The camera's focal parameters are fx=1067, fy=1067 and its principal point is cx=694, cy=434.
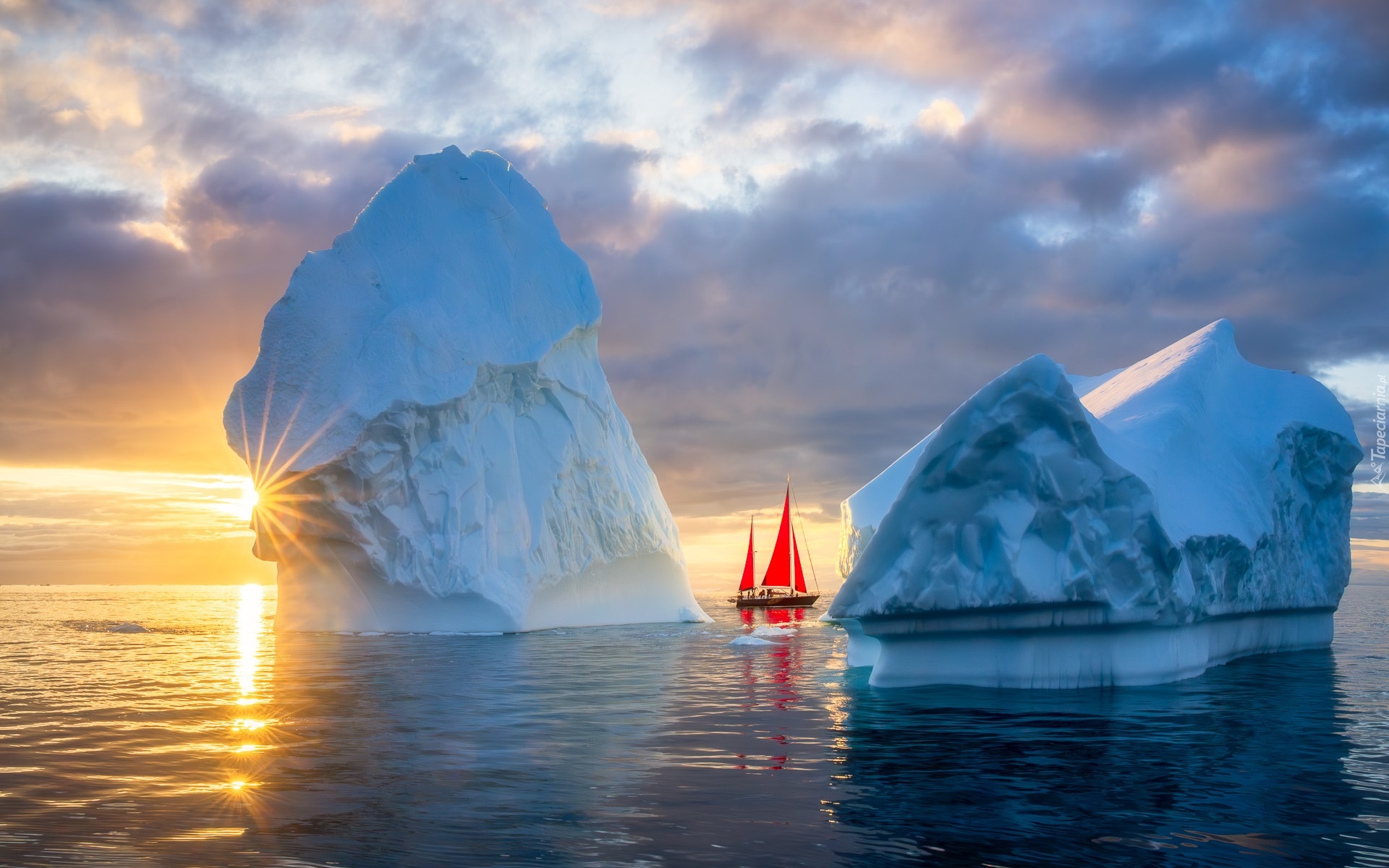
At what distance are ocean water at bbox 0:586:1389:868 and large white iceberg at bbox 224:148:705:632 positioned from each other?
30.9 ft

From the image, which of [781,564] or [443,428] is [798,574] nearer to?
[781,564]

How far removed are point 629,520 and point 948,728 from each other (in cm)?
2258

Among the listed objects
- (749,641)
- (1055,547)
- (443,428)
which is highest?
(443,428)

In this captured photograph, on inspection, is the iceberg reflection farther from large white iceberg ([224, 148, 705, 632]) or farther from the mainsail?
the mainsail

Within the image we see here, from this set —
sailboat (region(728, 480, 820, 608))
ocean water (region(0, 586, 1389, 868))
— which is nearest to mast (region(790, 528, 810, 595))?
sailboat (region(728, 480, 820, 608))

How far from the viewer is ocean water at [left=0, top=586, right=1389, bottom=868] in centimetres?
737

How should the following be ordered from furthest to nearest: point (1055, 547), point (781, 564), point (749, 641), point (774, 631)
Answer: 1. point (781, 564)
2. point (774, 631)
3. point (749, 641)
4. point (1055, 547)

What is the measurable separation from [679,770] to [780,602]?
46.4 metres

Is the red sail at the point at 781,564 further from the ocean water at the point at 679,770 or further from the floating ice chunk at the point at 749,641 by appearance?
the ocean water at the point at 679,770

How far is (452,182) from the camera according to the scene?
32.9m

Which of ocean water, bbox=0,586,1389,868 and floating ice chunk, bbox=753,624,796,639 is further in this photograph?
floating ice chunk, bbox=753,624,796,639

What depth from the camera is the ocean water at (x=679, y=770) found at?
290 inches

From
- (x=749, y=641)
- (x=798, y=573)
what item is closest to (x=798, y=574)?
(x=798, y=573)

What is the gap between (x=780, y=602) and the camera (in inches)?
2201
